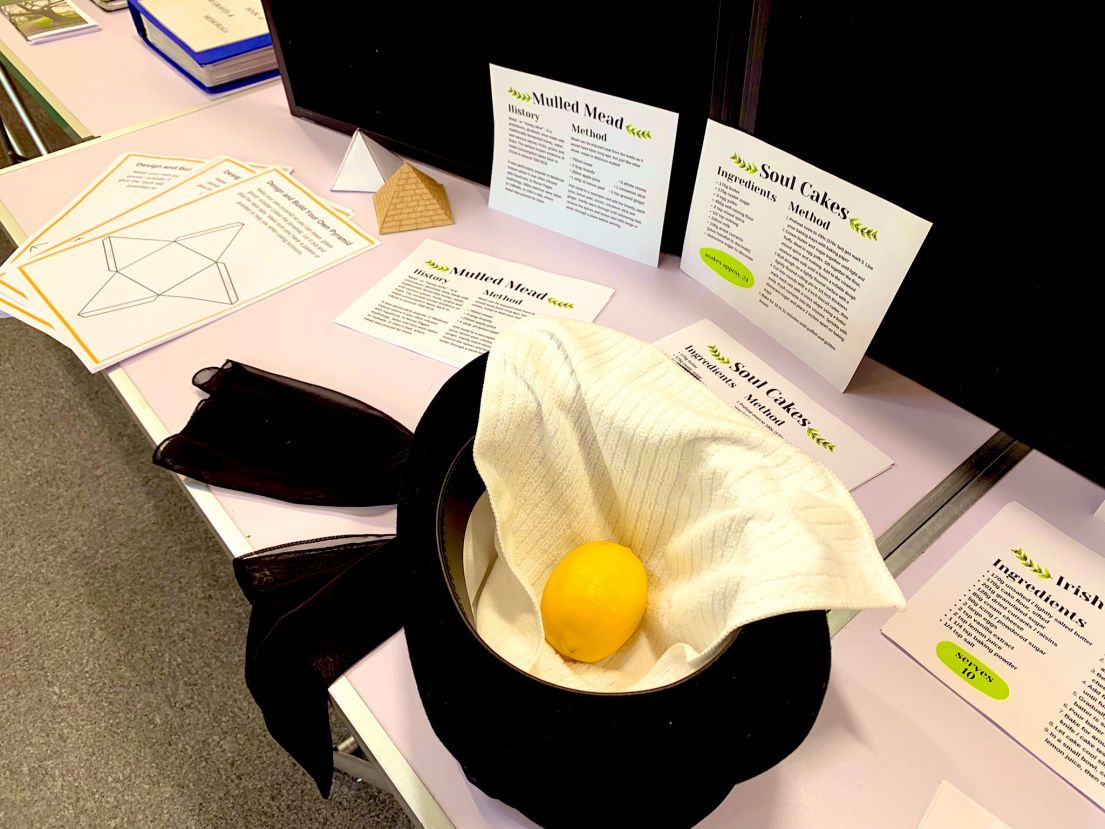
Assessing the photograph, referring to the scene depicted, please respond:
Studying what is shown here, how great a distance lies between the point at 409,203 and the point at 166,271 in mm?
299

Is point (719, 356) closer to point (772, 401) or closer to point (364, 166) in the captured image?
point (772, 401)

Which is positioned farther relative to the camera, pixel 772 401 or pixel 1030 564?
pixel 772 401

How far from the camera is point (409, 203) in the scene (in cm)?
91

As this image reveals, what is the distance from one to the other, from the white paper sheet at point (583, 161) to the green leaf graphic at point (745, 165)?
0.08 meters

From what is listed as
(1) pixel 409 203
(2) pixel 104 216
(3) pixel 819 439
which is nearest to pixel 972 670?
(3) pixel 819 439

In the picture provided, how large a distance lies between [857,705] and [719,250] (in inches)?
18.2

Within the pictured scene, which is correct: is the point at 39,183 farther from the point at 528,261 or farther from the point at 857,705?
the point at 857,705

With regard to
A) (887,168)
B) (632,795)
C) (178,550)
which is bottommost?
(178,550)

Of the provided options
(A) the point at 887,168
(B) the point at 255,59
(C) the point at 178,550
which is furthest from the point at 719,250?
(C) the point at 178,550

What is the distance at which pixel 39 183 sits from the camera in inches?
39.3

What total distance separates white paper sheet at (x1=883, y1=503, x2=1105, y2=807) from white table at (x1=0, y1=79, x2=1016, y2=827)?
6 cm

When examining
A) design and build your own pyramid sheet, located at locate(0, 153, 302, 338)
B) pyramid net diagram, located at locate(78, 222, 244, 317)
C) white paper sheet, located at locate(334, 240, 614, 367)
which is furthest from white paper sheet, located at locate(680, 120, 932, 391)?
design and build your own pyramid sheet, located at locate(0, 153, 302, 338)

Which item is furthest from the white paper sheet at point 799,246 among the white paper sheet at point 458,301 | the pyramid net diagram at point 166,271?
the pyramid net diagram at point 166,271

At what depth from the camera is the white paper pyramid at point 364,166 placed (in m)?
0.95
